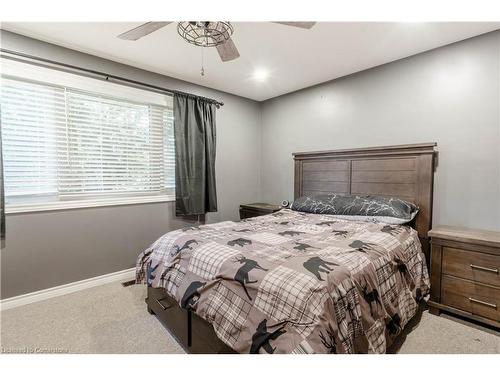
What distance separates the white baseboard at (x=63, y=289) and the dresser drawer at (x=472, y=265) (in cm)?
318

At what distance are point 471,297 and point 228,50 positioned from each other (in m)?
2.68

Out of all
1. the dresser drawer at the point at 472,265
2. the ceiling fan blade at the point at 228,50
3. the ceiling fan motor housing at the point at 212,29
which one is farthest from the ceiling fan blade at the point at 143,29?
the dresser drawer at the point at 472,265

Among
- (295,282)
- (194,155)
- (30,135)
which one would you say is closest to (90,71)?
(30,135)

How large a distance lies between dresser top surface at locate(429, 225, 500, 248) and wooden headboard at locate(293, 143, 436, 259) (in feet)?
0.98

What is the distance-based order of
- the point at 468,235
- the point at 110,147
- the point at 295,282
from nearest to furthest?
the point at 295,282 → the point at 468,235 → the point at 110,147

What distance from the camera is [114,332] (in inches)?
74.8

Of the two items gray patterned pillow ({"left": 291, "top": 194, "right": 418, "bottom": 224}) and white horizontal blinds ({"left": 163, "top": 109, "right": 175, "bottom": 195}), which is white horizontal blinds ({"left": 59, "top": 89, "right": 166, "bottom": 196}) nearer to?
white horizontal blinds ({"left": 163, "top": 109, "right": 175, "bottom": 195})

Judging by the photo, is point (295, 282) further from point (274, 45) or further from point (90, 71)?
point (90, 71)

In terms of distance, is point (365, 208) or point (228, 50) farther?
point (365, 208)

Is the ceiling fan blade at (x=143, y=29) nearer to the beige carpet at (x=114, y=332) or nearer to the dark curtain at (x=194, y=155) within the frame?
the dark curtain at (x=194, y=155)

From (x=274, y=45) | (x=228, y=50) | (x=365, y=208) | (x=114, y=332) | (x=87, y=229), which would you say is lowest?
(x=114, y=332)
